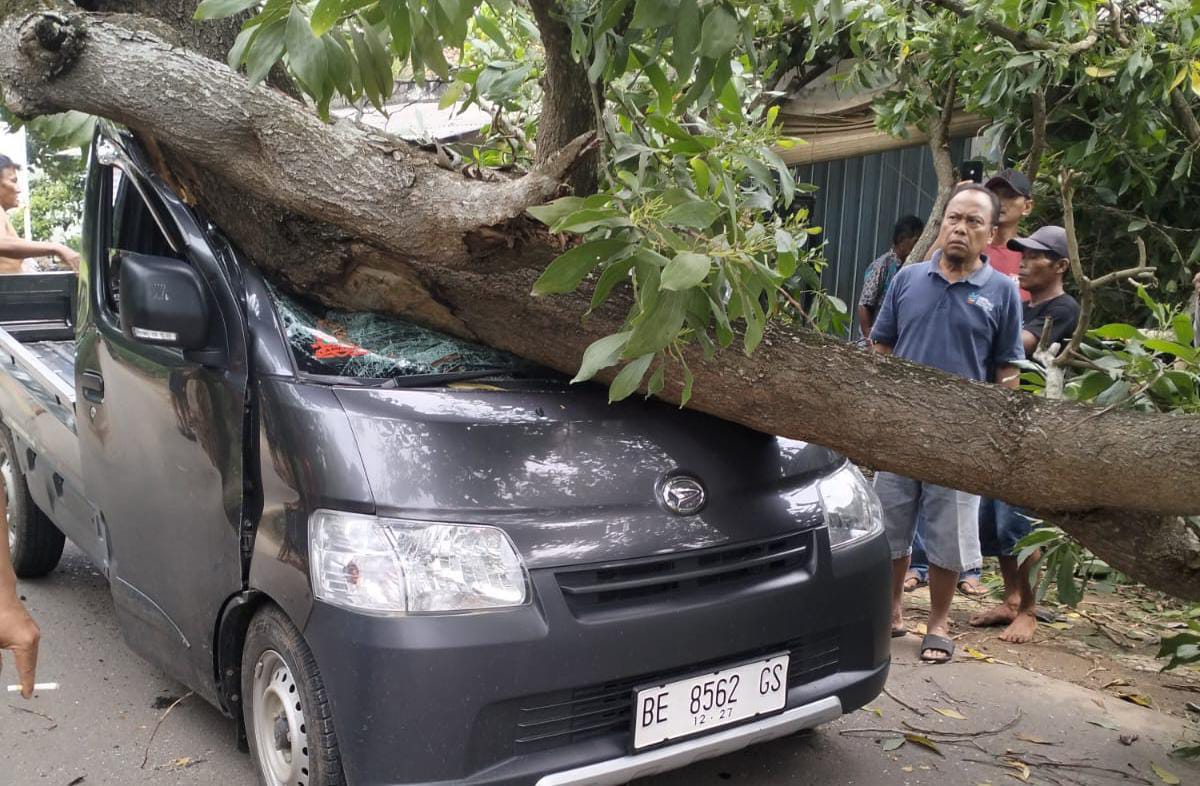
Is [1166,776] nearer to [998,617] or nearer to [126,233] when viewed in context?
[998,617]

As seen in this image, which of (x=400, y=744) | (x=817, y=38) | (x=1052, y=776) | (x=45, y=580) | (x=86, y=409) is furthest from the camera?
(x=45, y=580)

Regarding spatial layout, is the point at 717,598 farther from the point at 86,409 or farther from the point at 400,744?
the point at 86,409

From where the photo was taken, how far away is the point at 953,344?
4297 mm

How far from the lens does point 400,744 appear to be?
7.79ft

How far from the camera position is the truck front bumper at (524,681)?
93.3 inches

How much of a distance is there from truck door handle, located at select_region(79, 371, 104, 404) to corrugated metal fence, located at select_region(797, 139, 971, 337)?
228 inches

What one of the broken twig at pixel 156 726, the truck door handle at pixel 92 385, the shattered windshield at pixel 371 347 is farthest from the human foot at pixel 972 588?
the truck door handle at pixel 92 385

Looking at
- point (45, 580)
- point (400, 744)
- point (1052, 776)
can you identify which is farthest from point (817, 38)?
point (45, 580)

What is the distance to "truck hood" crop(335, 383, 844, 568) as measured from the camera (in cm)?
251

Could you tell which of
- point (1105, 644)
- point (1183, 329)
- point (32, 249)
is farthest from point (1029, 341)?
point (32, 249)

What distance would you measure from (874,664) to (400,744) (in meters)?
1.41

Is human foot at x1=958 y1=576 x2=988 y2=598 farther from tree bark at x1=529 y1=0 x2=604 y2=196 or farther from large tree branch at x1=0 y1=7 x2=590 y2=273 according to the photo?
large tree branch at x1=0 y1=7 x2=590 y2=273

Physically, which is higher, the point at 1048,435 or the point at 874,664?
the point at 1048,435

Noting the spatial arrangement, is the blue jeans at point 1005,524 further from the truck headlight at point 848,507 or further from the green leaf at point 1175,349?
the green leaf at point 1175,349
